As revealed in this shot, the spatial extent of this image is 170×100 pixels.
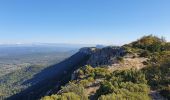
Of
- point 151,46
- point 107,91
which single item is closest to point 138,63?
point 151,46

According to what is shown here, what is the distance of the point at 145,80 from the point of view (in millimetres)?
25750

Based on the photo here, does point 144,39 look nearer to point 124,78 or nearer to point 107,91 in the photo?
point 124,78

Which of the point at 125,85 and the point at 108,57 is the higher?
the point at 108,57

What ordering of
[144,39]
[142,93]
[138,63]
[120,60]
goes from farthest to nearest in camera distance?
1. [144,39]
2. [120,60]
3. [138,63]
4. [142,93]

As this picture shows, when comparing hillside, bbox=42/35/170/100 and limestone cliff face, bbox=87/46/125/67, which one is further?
limestone cliff face, bbox=87/46/125/67

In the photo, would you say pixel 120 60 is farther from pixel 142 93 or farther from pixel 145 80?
pixel 142 93

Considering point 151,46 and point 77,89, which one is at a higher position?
point 151,46

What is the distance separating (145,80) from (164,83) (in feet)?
6.37

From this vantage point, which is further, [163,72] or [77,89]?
[163,72]

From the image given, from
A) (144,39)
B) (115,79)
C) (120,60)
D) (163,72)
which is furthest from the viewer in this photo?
(144,39)

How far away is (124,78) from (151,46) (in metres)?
23.1

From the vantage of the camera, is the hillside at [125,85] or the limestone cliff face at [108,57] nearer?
the hillside at [125,85]

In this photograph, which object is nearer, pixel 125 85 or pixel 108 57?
pixel 125 85

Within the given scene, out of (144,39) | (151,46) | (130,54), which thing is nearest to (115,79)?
(130,54)
